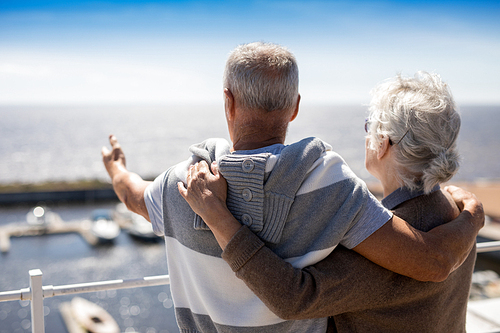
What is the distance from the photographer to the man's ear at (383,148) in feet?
4.03

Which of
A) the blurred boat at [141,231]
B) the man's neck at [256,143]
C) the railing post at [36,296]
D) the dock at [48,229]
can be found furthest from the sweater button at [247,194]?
the dock at [48,229]

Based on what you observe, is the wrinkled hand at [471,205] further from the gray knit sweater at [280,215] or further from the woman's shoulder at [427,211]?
the gray knit sweater at [280,215]

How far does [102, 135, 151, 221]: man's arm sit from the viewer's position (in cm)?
126

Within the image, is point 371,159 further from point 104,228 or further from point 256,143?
point 104,228

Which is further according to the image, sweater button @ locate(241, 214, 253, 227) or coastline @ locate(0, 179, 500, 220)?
coastline @ locate(0, 179, 500, 220)

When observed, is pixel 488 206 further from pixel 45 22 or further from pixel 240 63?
pixel 45 22

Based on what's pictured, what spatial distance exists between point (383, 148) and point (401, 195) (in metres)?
0.15

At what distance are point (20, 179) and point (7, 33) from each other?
56910mm

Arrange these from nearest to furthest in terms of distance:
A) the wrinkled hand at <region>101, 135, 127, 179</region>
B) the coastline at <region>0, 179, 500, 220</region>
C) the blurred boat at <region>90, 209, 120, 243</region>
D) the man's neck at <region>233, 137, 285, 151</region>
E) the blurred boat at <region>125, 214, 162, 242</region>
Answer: the man's neck at <region>233, 137, 285, 151</region>
the wrinkled hand at <region>101, 135, 127, 179</region>
the blurred boat at <region>90, 209, 120, 243</region>
the blurred boat at <region>125, 214, 162, 242</region>
the coastline at <region>0, 179, 500, 220</region>

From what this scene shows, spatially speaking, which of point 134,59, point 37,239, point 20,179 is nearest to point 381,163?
point 37,239

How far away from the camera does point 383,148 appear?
1.24 meters

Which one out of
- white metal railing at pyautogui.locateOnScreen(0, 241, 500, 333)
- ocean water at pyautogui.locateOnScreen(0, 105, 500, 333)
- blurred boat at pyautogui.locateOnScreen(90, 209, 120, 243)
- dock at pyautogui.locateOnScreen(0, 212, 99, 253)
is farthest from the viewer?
dock at pyautogui.locateOnScreen(0, 212, 99, 253)

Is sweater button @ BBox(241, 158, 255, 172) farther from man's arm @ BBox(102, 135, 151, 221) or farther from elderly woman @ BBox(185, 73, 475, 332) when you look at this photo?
man's arm @ BBox(102, 135, 151, 221)

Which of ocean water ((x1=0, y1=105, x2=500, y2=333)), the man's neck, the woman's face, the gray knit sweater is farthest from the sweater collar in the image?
ocean water ((x1=0, y1=105, x2=500, y2=333))
